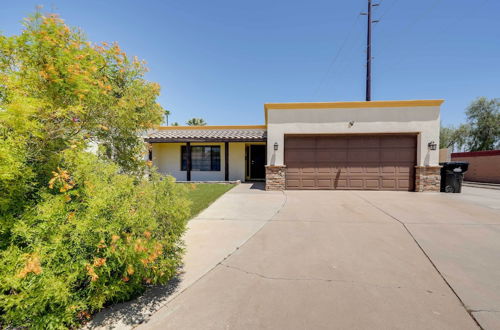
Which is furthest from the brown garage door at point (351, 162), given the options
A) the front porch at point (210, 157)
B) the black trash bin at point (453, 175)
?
the front porch at point (210, 157)

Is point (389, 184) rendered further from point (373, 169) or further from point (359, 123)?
point (359, 123)

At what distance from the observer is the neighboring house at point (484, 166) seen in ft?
46.3

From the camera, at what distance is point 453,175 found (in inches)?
395

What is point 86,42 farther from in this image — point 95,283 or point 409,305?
point 409,305

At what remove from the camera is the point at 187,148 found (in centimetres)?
1355

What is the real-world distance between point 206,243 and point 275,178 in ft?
22.5

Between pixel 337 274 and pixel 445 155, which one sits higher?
pixel 445 155

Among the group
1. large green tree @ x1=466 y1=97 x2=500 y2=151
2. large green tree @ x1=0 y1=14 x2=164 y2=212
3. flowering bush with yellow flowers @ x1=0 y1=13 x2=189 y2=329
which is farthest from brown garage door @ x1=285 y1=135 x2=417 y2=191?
large green tree @ x1=466 y1=97 x2=500 y2=151

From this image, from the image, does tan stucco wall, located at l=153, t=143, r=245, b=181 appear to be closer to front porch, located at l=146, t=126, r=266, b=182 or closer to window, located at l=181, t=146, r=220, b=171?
front porch, located at l=146, t=126, r=266, b=182

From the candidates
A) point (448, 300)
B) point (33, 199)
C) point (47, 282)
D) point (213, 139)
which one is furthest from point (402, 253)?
point (213, 139)

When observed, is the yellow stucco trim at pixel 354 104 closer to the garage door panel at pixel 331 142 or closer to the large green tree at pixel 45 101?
the garage door panel at pixel 331 142

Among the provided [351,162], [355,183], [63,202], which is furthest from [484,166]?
[63,202]

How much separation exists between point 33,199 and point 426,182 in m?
13.7

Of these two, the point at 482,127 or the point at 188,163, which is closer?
the point at 188,163
